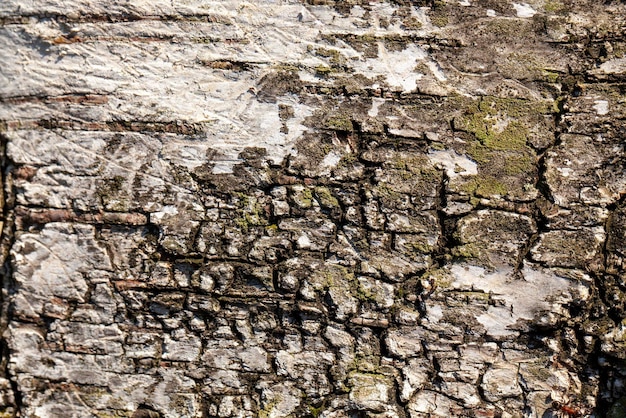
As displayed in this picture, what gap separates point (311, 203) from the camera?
1983mm

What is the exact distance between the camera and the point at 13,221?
6.59ft

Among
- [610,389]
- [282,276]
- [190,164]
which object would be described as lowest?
[610,389]

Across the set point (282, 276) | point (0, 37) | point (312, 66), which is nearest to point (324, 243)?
point (282, 276)

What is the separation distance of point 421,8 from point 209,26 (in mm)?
788

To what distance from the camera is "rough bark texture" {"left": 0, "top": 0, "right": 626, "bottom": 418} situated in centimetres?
196

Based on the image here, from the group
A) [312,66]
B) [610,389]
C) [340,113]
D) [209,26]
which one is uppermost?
[209,26]

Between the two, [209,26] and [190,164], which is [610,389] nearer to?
[190,164]

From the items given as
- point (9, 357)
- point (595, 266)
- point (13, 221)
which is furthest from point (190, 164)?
point (595, 266)

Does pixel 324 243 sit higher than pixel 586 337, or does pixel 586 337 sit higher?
pixel 324 243

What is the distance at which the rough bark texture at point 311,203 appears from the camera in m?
1.96

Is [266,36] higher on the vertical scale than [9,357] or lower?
higher

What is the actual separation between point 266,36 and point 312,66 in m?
0.21

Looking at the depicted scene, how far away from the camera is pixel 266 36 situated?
79.1 inches

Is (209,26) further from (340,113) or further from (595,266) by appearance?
(595,266)
